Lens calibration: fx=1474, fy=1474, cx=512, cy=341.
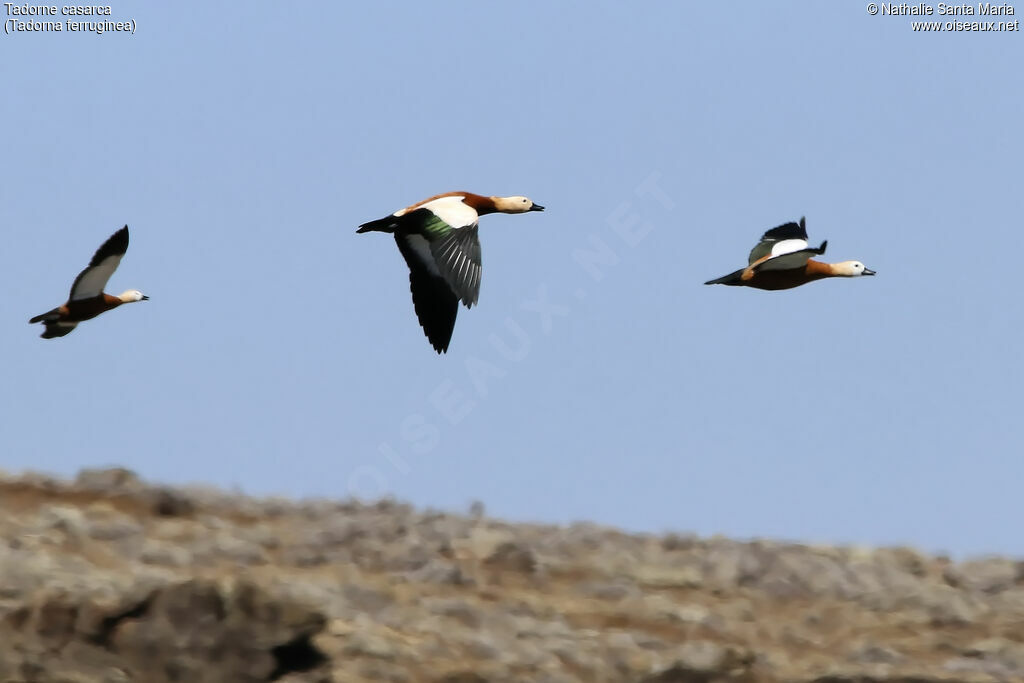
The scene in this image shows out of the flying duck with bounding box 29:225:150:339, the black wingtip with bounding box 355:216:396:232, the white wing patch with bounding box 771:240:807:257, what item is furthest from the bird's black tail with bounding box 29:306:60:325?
the white wing patch with bounding box 771:240:807:257

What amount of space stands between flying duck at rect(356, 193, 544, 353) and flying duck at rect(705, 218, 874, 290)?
3.34 meters

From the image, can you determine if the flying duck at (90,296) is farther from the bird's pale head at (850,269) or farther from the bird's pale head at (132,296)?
the bird's pale head at (850,269)

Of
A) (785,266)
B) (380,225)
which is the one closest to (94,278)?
(380,225)

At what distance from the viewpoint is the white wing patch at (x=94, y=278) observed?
15406mm

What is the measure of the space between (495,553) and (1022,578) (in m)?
8.12

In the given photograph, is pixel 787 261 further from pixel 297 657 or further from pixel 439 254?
pixel 297 657

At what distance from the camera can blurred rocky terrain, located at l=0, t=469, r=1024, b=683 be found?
39.9 feet

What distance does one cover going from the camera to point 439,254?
1171cm

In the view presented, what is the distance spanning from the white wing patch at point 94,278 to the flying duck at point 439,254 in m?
3.73

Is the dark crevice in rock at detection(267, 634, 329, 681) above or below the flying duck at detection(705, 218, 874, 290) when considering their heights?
below

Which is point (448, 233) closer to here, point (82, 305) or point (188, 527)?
point (82, 305)

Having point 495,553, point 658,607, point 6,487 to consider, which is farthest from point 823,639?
point 6,487

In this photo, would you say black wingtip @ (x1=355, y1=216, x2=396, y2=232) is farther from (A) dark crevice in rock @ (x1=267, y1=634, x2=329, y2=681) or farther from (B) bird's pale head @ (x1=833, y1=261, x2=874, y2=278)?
(B) bird's pale head @ (x1=833, y1=261, x2=874, y2=278)

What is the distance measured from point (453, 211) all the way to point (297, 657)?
13.1 ft
